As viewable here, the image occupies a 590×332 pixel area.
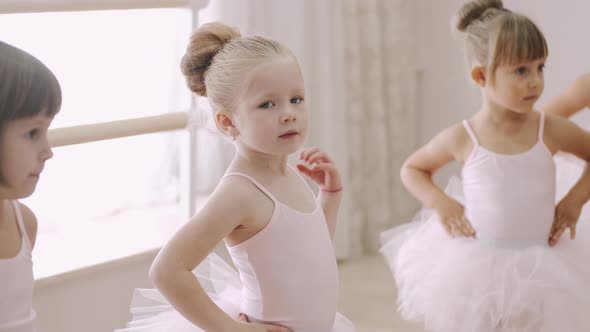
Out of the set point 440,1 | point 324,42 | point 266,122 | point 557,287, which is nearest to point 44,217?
point 324,42

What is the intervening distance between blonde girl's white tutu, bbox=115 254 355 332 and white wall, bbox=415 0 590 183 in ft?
4.98

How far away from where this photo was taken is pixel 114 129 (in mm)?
1950

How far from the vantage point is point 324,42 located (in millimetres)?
2791

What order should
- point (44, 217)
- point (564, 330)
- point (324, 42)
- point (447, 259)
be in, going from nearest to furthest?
point (564, 330)
point (447, 259)
point (44, 217)
point (324, 42)

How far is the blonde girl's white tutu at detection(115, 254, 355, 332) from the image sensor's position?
59.9 inches

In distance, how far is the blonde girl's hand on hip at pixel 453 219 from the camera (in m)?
1.99

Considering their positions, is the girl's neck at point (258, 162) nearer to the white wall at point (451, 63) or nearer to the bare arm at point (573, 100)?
the bare arm at point (573, 100)

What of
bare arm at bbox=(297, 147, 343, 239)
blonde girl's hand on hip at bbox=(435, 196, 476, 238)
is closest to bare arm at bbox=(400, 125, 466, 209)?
blonde girl's hand on hip at bbox=(435, 196, 476, 238)

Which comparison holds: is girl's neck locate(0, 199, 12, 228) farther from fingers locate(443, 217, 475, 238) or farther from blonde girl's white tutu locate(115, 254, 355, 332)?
fingers locate(443, 217, 475, 238)

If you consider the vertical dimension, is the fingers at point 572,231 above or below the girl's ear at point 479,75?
below

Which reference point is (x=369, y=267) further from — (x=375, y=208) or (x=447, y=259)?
(x=447, y=259)

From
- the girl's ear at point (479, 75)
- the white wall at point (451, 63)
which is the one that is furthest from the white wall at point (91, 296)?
the white wall at point (451, 63)

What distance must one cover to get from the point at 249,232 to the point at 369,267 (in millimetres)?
1561

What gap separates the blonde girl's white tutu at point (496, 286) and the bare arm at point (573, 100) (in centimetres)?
33
